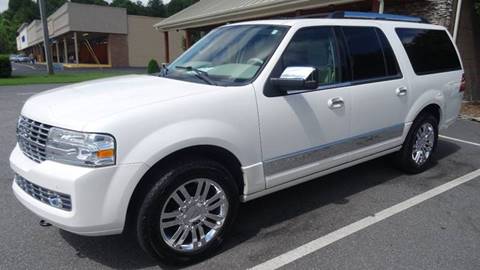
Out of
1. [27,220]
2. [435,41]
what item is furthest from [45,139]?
[435,41]

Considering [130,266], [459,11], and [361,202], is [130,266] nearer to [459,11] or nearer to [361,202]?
[361,202]

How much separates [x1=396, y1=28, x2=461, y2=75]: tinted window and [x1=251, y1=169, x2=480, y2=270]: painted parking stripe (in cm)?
144

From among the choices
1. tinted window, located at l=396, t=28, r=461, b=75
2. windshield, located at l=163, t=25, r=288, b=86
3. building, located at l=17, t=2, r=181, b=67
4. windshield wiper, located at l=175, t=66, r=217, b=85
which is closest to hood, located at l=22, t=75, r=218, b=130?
windshield wiper, located at l=175, t=66, r=217, b=85

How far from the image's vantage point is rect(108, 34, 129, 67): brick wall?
44844mm

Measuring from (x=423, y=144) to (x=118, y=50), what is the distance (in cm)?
4412

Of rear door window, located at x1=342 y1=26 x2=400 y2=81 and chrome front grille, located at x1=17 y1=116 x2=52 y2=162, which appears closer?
chrome front grille, located at x1=17 y1=116 x2=52 y2=162

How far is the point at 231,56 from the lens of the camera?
12.5ft

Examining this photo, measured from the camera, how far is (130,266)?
3.13m

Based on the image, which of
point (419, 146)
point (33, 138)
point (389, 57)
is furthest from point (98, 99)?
point (419, 146)

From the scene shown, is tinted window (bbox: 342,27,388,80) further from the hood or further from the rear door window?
the hood

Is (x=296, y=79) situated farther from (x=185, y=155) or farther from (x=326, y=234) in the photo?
(x=326, y=234)

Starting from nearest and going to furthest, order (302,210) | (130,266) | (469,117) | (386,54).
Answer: (130,266) < (302,210) < (386,54) < (469,117)

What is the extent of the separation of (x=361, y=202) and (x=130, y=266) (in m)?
2.55

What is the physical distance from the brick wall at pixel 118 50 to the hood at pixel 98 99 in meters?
43.8
